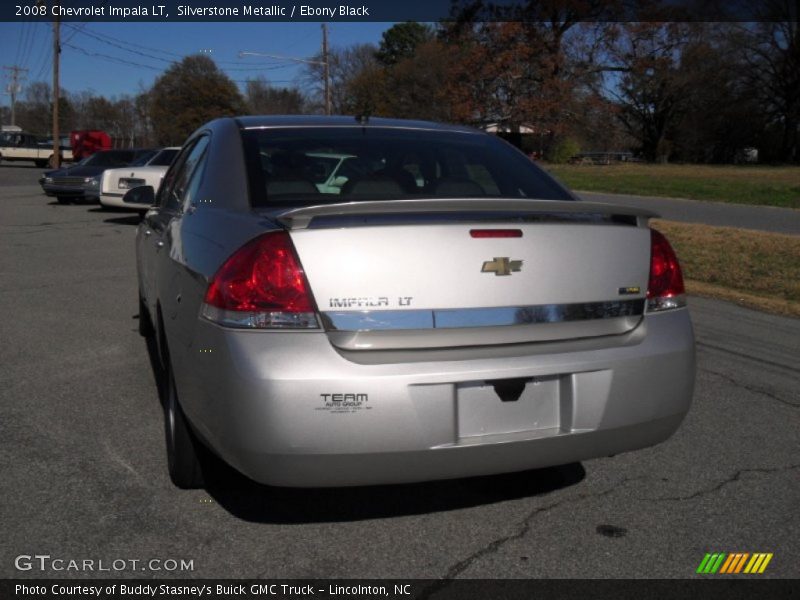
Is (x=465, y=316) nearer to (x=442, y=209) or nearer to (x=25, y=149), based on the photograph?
(x=442, y=209)

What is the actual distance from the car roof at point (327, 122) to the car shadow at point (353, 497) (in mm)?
1602

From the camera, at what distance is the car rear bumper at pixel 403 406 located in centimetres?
266

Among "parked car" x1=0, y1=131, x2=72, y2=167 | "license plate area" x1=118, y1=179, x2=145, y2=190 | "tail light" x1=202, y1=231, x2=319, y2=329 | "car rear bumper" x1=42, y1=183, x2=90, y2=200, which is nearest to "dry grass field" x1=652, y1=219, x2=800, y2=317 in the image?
"tail light" x1=202, y1=231, x2=319, y2=329

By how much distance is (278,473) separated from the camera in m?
2.73

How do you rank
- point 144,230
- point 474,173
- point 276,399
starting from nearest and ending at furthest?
point 276,399
point 474,173
point 144,230

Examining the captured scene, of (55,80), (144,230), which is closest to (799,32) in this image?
(55,80)

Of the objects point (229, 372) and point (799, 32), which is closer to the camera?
point (229, 372)

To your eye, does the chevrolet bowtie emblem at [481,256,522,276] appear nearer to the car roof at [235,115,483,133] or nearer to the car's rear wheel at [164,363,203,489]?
the car's rear wheel at [164,363,203,489]

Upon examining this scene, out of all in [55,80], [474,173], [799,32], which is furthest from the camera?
[799,32]

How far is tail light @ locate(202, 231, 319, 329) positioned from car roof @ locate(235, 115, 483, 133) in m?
1.31

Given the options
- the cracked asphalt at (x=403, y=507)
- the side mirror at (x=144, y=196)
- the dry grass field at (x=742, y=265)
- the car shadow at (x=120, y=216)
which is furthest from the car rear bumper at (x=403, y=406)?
the car shadow at (x=120, y=216)

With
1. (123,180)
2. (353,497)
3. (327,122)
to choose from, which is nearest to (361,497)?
(353,497)

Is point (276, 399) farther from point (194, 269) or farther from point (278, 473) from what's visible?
point (194, 269)
